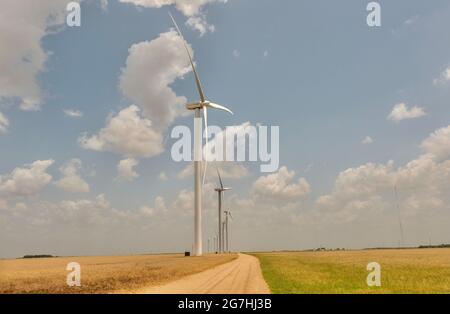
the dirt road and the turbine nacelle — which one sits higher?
the turbine nacelle

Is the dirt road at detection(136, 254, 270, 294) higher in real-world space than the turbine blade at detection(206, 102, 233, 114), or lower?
lower

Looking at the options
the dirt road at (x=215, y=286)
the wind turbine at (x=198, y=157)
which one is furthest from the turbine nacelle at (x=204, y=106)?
the dirt road at (x=215, y=286)

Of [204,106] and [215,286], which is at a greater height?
[204,106]

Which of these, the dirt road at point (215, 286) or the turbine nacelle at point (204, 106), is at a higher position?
the turbine nacelle at point (204, 106)

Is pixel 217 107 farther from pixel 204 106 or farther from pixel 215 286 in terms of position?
pixel 215 286

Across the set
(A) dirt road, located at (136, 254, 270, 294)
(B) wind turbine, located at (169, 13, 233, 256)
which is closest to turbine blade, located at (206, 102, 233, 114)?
(B) wind turbine, located at (169, 13, 233, 256)

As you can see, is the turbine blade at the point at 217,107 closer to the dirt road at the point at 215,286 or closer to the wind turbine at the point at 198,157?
the wind turbine at the point at 198,157

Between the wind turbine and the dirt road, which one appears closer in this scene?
the dirt road

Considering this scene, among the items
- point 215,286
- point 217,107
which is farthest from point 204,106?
point 215,286

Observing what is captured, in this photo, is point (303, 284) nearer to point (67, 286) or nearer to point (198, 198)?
point (67, 286)

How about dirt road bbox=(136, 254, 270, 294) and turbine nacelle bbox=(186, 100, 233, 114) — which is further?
turbine nacelle bbox=(186, 100, 233, 114)

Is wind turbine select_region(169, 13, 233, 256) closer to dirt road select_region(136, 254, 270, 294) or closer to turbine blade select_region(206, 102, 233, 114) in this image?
turbine blade select_region(206, 102, 233, 114)
